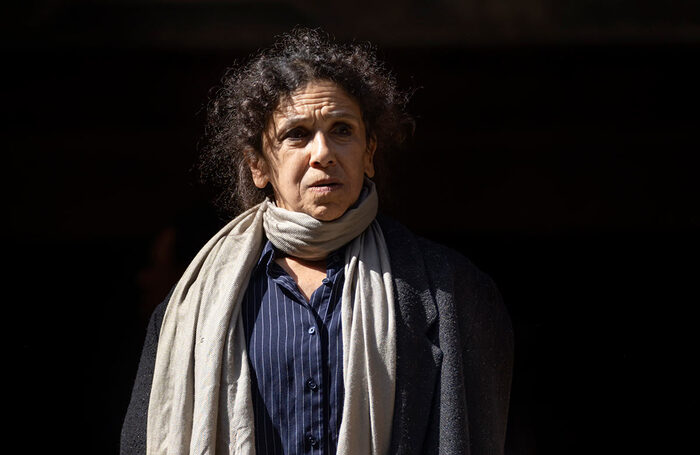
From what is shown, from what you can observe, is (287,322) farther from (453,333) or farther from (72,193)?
(72,193)

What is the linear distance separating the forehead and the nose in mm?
60

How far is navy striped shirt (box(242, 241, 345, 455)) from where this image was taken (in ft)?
7.50

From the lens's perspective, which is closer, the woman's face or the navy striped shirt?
the navy striped shirt

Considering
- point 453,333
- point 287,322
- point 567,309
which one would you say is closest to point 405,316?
point 453,333

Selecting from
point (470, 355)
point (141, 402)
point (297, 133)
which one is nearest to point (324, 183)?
point (297, 133)

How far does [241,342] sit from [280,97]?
0.64 metres

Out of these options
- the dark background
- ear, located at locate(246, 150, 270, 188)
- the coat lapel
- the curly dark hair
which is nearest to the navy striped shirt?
the coat lapel

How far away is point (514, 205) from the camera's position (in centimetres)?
455

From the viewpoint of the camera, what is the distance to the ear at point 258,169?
8.64ft

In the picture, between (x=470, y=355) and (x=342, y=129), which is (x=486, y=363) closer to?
(x=470, y=355)

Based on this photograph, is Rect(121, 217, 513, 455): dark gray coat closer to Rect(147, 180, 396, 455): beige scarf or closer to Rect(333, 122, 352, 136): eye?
Rect(147, 180, 396, 455): beige scarf

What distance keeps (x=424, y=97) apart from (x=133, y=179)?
138cm

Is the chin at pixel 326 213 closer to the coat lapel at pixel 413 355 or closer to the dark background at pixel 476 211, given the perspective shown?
the coat lapel at pixel 413 355

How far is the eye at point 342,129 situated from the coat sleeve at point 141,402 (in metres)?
0.62
